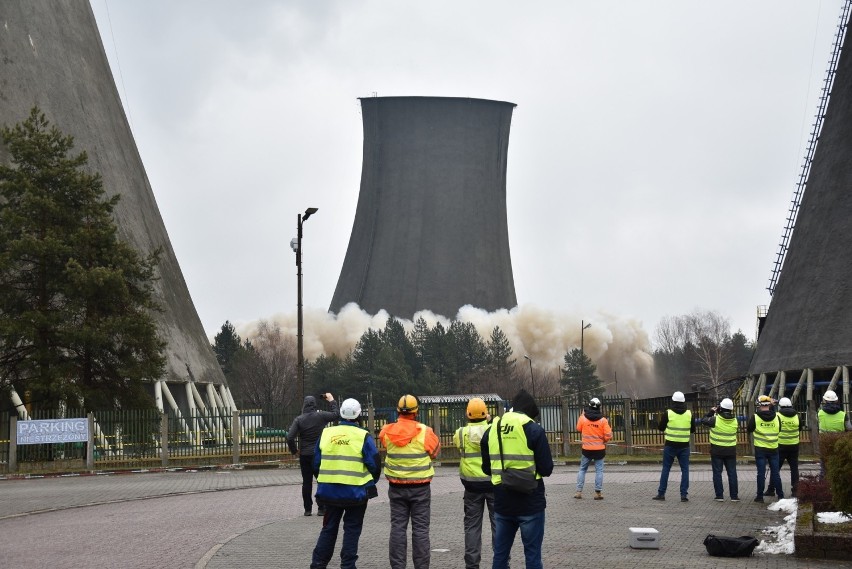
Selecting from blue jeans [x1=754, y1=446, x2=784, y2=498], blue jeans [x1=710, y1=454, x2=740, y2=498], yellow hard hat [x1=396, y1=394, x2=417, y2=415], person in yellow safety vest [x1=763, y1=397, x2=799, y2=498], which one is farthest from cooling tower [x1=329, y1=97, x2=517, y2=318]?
yellow hard hat [x1=396, y1=394, x2=417, y2=415]

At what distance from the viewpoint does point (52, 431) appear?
76.7 ft

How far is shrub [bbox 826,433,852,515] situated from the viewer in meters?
8.94

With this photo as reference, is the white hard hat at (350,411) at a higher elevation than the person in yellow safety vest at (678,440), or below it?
higher

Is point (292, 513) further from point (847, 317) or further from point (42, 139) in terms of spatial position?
point (847, 317)

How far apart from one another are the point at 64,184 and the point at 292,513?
49.3 ft

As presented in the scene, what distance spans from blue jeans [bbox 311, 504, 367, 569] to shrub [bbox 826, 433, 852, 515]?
389 centimetres

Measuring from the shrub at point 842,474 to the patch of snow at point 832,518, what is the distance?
76cm

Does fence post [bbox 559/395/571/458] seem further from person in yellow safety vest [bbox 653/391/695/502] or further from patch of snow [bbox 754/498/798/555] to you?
patch of snow [bbox 754/498/798/555]

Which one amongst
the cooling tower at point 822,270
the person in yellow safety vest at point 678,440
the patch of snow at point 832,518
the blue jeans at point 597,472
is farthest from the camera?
the cooling tower at point 822,270

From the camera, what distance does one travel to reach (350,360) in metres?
69.4

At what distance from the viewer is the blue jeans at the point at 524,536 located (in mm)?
7340

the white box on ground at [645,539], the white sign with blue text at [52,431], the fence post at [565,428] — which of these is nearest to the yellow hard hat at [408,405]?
the white box on ground at [645,539]

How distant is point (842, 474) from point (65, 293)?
786 inches

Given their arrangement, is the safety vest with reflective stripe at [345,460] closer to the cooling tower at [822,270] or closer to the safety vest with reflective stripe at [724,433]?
the safety vest with reflective stripe at [724,433]
